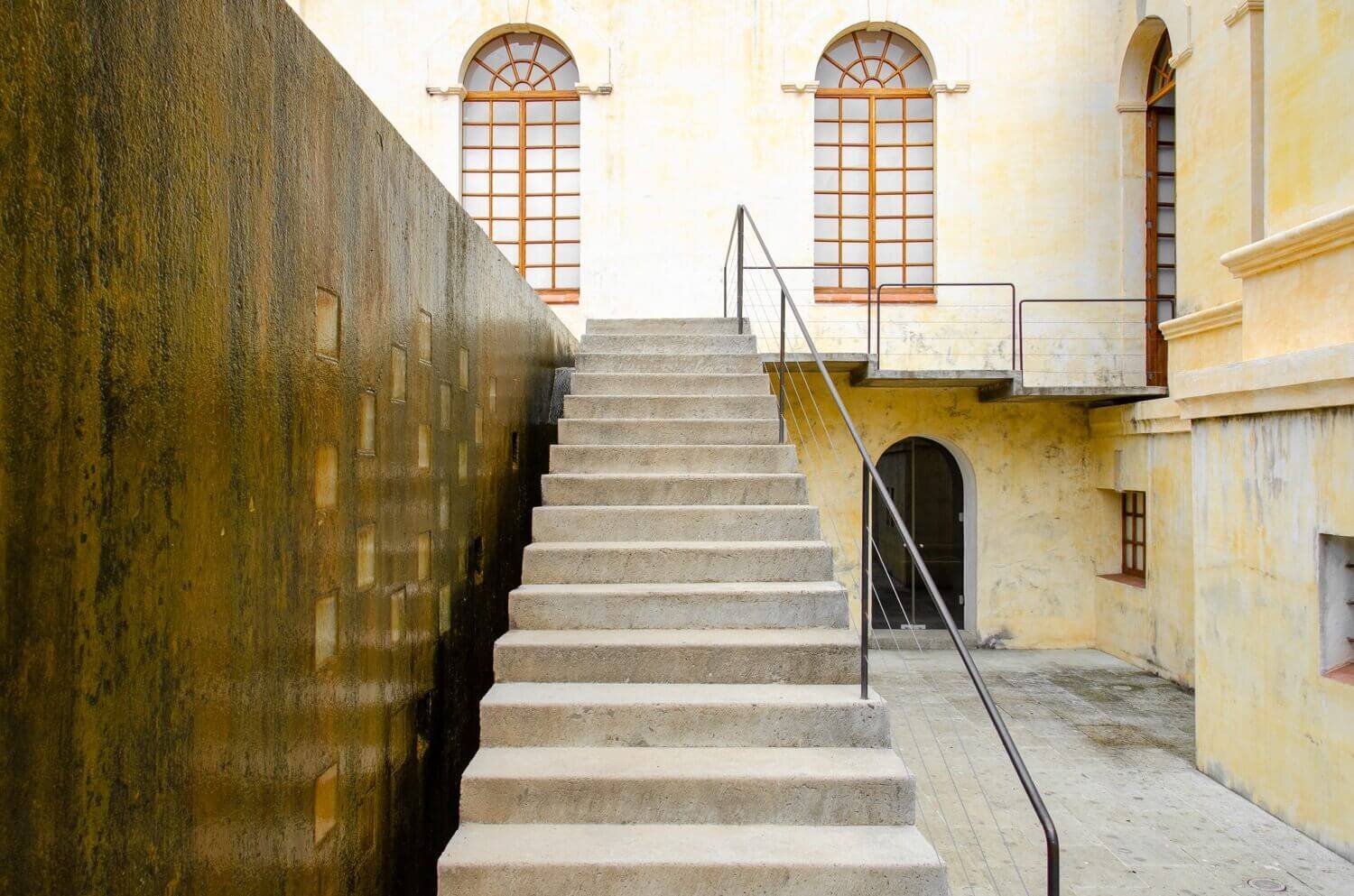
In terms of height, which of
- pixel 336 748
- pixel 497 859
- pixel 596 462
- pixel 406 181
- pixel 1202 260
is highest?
pixel 1202 260

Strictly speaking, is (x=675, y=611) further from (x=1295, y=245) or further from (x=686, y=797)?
(x=1295, y=245)

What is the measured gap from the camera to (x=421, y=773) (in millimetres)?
3102

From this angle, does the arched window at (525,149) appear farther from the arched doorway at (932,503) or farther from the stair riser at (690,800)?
the stair riser at (690,800)

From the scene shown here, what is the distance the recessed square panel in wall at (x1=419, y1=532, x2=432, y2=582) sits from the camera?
3061 mm

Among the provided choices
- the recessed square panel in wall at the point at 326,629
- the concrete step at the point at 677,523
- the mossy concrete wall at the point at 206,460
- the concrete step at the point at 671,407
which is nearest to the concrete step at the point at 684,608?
the concrete step at the point at 677,523

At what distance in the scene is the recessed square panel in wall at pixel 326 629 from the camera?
2199 mm

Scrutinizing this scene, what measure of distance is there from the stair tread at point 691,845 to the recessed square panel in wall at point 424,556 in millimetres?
A: 839

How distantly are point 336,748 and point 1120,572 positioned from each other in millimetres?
9095

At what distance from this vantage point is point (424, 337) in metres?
3.07

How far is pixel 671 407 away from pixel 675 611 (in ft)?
6.37

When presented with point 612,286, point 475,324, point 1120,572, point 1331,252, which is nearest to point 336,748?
point 475,324

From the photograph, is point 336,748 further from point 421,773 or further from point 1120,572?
point 1120,572

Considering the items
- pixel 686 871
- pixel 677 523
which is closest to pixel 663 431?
pixel 677 523

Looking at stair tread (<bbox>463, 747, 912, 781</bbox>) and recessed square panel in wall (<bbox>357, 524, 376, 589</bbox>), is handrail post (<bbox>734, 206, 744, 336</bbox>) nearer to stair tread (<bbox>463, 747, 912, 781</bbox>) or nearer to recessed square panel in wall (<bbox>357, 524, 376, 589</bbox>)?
stair tread (<bbox>463, 747, 912, 781</bbox>)
